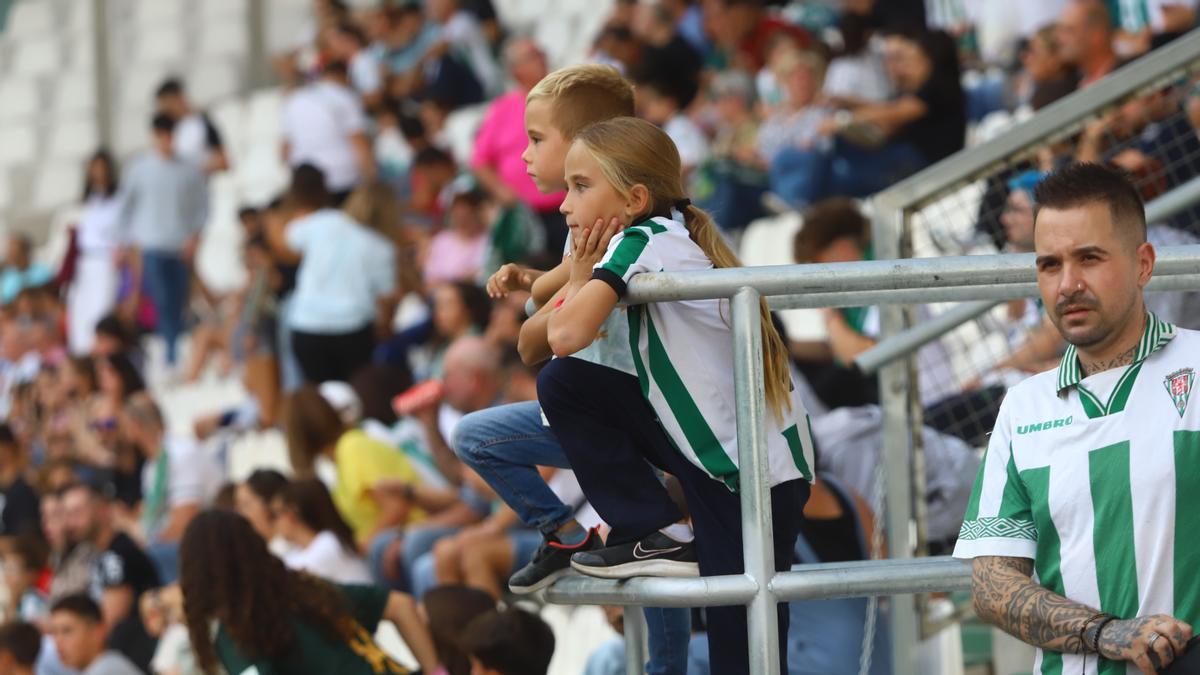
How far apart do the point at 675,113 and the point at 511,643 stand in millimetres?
5395

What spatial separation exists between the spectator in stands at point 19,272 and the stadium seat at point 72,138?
2.08m

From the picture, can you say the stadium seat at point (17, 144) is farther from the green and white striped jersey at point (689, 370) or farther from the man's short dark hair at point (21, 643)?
the green and white striped jersey at point (689, 370)

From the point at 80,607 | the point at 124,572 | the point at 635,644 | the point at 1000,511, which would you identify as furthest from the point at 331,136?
the point at 1000,511

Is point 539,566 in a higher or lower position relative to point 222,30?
lower

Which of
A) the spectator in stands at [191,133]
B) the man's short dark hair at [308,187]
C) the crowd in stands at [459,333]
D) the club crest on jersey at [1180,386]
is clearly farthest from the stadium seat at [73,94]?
the club crest on jersey at [1180,386]

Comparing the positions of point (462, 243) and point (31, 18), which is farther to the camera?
point (31, 18)

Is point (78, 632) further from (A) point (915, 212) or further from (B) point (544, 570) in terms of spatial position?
(B) point (544, 570)

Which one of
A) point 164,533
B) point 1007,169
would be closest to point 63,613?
point 164,533

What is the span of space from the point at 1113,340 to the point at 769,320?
0.66 metres

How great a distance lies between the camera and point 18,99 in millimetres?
17922

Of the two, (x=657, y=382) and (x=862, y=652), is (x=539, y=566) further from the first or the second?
(x=862, y=652)

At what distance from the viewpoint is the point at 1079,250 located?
9.52ft

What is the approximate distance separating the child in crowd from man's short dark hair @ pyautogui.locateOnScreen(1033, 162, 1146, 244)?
593mm

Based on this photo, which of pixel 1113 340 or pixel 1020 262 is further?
pixel 1020 262
